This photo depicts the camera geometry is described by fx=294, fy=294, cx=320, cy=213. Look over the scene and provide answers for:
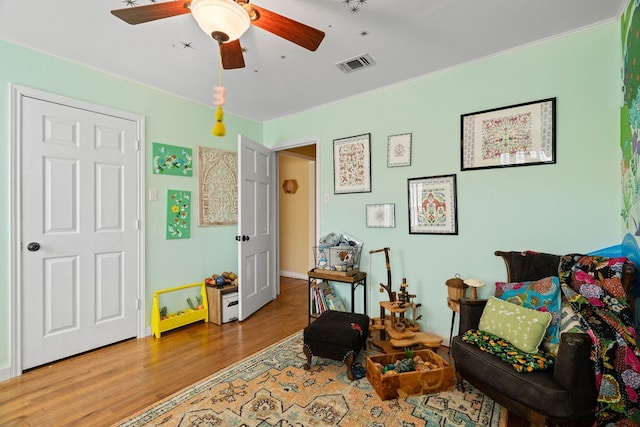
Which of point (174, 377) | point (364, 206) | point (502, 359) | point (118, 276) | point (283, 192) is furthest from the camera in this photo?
point (283, 192)

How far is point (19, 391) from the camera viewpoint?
6.56 ft

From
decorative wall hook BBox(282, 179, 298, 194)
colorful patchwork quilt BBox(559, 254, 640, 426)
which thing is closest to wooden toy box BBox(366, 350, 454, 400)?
colorful patchwork quilt BBox(559, 254, 640, 426)

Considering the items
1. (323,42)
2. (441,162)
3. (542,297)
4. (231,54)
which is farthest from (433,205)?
(231,54)

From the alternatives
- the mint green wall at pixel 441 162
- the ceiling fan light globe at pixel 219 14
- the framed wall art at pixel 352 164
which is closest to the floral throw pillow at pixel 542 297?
the mint green wall at pixel 441 162

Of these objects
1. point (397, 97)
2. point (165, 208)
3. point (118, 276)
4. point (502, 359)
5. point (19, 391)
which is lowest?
point (19, 391)

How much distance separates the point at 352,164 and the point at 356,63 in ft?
3.43

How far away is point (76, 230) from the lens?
250 centimetres

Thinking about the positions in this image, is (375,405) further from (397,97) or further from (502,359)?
(397,97)

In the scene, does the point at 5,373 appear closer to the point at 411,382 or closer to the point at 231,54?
the point at 231,54

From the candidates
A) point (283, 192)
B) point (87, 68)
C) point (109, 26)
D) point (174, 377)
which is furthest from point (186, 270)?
point (283, 192)

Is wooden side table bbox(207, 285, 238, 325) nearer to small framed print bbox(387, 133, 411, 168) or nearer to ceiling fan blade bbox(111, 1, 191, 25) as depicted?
small framed print bbox(387, 133, 411, 168)

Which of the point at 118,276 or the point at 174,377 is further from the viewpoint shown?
the point at 118,276

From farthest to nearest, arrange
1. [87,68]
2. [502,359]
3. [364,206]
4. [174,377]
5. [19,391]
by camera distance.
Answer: [364,206]
[87,68]
[174,377]
[19,391]
[502,359]

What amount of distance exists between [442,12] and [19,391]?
3.78m
